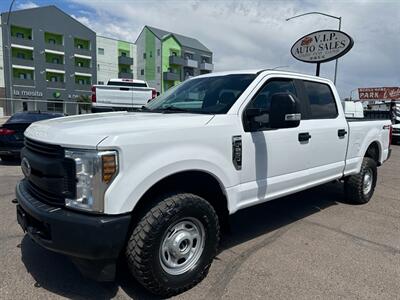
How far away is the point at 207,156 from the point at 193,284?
3.73 feet

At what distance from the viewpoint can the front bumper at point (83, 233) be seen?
2.38m

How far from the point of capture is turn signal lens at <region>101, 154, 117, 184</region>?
238 centimetres

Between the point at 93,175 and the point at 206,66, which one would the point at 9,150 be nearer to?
the point at 93,175

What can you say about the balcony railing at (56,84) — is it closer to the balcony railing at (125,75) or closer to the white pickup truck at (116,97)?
the balcony railing at (125,75)

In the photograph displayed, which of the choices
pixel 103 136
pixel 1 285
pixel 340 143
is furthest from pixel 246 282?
pixel 340 143

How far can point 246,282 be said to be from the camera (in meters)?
3.11

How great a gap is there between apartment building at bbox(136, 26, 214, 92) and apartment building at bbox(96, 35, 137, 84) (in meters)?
3.48

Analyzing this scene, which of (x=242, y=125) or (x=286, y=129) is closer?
(x=242, y=125)

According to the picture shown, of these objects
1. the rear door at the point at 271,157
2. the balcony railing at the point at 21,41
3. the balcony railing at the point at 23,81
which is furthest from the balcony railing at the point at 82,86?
the rear door at the point at 271,157

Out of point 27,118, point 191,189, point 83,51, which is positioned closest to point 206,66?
point 83,51

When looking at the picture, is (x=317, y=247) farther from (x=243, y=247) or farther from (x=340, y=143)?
(x=340, y=143)

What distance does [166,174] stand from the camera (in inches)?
106

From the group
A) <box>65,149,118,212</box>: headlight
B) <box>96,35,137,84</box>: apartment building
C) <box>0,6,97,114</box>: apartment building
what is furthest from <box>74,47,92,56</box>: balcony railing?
<box>65,149,118,212</box>: headlight

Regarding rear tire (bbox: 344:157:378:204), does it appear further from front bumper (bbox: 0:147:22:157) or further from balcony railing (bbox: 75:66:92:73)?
balcony railing (bbox: 75:66:92:73)
